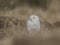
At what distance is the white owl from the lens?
103cm

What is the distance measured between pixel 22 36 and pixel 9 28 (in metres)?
0.11

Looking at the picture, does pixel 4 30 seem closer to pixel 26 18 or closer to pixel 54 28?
pixel 26 18

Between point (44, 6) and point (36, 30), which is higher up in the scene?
point (44, 6)

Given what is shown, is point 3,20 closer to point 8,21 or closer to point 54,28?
point 8,21

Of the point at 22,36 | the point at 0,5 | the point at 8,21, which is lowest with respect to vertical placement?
the point at 22,36

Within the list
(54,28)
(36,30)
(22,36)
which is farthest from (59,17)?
(22,36)

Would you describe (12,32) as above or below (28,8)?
below

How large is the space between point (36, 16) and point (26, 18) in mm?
74

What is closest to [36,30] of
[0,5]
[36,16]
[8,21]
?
[36,16]

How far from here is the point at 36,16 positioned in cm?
104

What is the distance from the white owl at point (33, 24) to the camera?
1026 millimetres

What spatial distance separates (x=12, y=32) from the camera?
1.01 metres

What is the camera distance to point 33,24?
103 cm

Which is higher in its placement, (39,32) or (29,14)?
(29,14)
